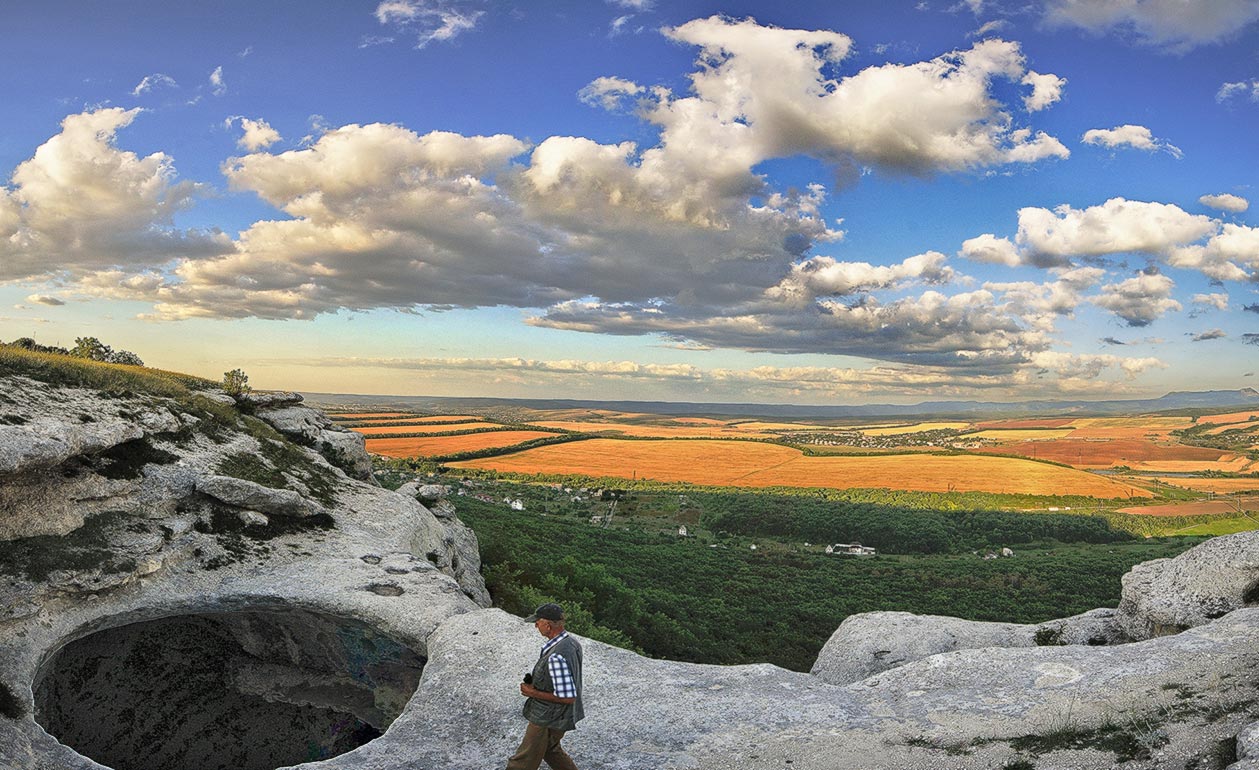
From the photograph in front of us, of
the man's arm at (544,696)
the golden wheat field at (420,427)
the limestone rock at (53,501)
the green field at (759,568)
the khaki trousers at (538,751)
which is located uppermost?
the limestone rock at (53,501)

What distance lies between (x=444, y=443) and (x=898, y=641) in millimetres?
134262

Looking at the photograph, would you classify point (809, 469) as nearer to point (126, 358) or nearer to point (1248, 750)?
point (126, 358)

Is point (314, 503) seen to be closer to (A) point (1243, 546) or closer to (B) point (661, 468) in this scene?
(A) point (1243, 546)

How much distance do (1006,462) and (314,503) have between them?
158785 mm

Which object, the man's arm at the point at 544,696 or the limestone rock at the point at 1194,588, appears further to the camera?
the limestone rock at the point at 1194,588

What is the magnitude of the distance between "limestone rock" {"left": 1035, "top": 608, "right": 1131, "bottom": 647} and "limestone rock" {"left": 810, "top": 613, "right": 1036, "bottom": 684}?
0.39m

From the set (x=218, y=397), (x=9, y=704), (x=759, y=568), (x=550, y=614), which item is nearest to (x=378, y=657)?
(x=9, y=704)

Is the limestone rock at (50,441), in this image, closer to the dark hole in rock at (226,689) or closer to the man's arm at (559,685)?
the dark hole in rock at (226,689)

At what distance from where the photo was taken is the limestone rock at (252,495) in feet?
68.9

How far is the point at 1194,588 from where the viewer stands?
18734 millimetres

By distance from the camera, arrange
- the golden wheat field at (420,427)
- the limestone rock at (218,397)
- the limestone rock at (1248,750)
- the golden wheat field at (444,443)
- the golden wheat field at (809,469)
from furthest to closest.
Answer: the golden wheat field at (420,427) → the golden wheat field at (809,469) → the golden wheat field at (444,443) → the limestone rock at (218,397) → the limestone rock at (1248,750)

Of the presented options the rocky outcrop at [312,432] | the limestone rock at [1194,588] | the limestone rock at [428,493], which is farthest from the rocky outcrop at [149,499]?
the limestone rock at [1194,588]

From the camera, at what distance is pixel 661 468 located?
149625mm

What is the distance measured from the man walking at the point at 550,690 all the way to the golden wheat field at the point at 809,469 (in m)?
123
